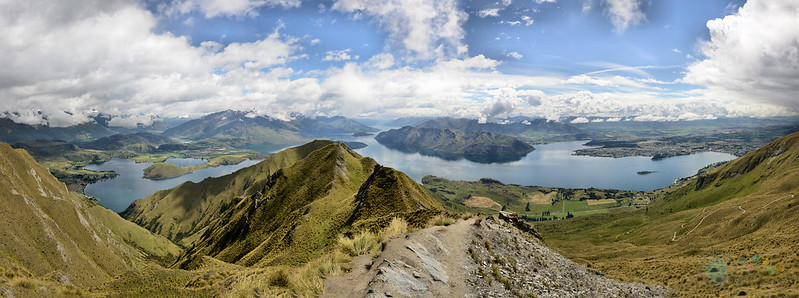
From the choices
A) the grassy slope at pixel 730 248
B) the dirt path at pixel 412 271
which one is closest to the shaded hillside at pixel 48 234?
the dirt path at pixel 412 271

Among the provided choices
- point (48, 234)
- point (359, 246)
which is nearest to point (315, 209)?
point (359, 246)

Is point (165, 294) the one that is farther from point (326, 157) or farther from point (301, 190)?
point (326, 157)

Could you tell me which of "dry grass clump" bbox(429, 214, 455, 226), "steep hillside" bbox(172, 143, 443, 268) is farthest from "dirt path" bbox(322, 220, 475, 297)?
"steep hillside" bbox(172, 143, 443, 268)

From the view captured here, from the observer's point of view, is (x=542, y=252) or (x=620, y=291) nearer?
(x=620, y=291)

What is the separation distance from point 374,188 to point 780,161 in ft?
778

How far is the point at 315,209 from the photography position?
6856 centimetres

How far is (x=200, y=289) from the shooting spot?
768 inches

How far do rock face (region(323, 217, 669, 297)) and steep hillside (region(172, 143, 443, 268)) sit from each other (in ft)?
21.2

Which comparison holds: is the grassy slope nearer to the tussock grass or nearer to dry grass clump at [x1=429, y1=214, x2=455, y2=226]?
dry grass clump at [x1=429, y1=214, x2=455, y2=226]

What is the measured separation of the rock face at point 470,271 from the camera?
51.8 ft

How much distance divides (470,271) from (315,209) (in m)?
54.3

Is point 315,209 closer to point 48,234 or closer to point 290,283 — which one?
point 290,283

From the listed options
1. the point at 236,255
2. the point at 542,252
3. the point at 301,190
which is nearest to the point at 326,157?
the point at 301,190

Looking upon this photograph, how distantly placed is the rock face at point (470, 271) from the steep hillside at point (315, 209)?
6450 millimetres
